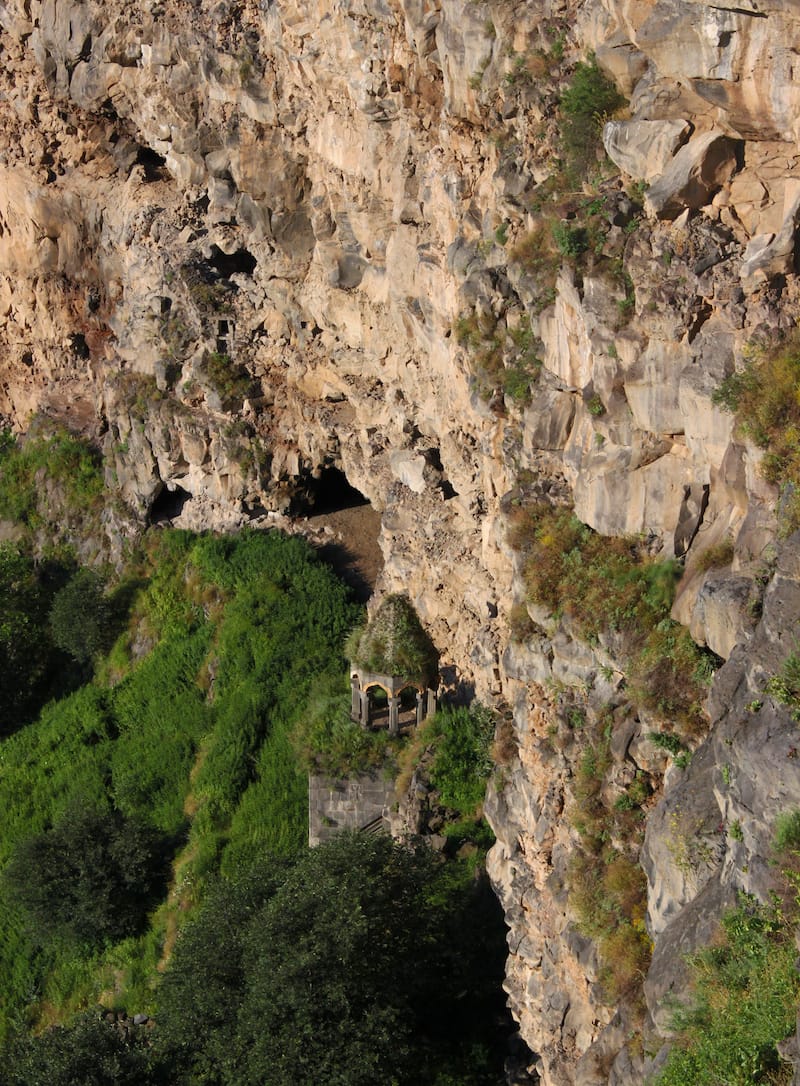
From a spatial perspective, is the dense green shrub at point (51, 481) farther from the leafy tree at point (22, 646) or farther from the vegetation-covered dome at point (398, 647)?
the vegetation-covered dome at point (398, 647)

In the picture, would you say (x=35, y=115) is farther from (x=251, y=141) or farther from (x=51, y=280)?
(x=251, y=141)

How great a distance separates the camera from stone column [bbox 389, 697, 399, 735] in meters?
25.7

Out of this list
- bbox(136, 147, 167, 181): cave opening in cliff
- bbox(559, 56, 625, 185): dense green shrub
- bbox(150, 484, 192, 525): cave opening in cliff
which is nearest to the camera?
bbox(559, 56, 625, 185): dense green shrub

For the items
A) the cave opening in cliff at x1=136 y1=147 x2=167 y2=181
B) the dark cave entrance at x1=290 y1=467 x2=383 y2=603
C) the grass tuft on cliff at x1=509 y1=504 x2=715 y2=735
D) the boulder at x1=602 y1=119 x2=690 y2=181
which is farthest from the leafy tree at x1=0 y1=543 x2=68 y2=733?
the boulder at x1=602 y1=119 x2=690 y2=181

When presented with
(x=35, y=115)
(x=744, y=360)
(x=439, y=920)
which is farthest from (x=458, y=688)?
(x=35, y=115)

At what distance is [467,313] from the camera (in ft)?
66.4

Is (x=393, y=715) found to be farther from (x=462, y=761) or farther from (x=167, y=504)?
(x=167, y=504)

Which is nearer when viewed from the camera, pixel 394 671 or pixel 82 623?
pixel 394 671

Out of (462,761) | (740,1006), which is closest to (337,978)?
(462,761)

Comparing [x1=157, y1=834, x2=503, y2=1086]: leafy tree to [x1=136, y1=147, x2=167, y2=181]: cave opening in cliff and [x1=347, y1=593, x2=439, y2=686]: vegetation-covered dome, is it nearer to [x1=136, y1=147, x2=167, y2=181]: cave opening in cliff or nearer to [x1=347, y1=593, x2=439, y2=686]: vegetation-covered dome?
[x1=347, y1=593, x2=439, y2=686]: vegetation-covered dome

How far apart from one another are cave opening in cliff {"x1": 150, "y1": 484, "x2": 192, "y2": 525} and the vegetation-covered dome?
1040cm

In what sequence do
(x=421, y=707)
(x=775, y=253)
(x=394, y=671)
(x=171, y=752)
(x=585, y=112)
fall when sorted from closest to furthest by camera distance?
(x=775, y=253) → (x=585, y=112) → (x=394, y=671) → (x=421, y=707) → (x=171, y=752)

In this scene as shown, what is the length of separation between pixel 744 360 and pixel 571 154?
5.15 metres

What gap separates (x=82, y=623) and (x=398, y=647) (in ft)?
Result: 36.6
